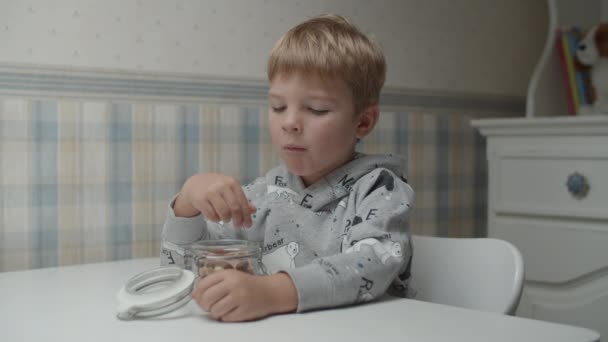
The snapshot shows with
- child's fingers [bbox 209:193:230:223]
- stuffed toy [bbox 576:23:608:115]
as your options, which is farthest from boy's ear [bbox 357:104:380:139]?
stuffed toy [bbox 576:23:608:115]

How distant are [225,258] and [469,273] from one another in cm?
46

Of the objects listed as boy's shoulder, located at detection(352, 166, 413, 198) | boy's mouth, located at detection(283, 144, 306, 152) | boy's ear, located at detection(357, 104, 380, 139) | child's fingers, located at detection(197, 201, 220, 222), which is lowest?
child's fingers, located at detection(197, 201, 220, 222)

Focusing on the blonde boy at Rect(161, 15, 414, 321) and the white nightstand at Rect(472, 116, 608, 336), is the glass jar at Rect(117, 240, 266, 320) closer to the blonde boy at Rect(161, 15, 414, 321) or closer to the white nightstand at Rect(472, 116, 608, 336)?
the blonde boy at Rect(161, 15, 414, 321)

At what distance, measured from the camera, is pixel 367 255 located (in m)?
0.81

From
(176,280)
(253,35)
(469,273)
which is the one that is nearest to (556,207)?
(469,273)

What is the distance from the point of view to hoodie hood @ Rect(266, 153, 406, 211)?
1.00 metres

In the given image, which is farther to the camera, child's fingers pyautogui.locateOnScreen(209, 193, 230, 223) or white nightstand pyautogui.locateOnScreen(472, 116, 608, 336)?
white nightstand pyautogui.locateOnScreen(472, 116, 608, 336)

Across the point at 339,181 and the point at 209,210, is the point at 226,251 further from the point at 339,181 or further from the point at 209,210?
the point at 339,181

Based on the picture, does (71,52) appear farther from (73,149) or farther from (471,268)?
(471,268)

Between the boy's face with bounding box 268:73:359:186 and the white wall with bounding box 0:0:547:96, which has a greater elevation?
the white wall with bounding box 0:0:547:96

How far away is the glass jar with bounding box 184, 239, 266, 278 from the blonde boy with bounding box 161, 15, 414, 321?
56mm

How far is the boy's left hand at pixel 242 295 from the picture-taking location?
2.23 feet

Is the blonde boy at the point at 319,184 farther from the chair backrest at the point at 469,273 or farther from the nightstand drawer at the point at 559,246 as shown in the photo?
the nightstand drawer at the point at 559,246

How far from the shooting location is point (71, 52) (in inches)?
54.4
